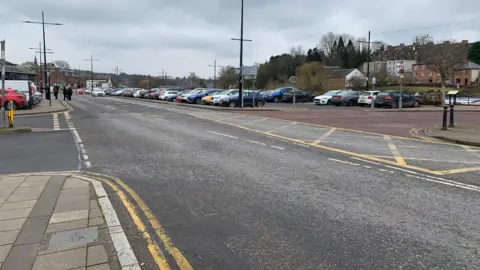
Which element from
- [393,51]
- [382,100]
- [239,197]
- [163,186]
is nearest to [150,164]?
[163,186]

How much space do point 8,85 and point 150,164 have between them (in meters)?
25.0

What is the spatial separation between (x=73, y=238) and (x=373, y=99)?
3482 cm

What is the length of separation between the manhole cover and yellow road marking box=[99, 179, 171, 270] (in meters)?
0.54

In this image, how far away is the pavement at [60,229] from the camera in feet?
13.2

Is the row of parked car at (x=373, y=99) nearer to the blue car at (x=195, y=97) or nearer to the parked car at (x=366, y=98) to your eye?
the parked car at (x=366, y=98)

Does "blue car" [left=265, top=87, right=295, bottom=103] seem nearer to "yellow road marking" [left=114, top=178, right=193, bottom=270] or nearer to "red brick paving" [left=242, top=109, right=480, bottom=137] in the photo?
"red brick paving" [left=242, top=109, right=480, bottom=137]

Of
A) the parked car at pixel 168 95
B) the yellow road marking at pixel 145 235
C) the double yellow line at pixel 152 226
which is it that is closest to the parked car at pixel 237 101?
the parked car at pixel 168 95

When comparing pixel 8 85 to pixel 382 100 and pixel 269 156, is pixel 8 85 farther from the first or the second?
pixel 382 100

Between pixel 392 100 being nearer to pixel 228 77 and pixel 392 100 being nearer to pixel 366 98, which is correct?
pixel 366 98

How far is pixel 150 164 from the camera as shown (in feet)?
30.0

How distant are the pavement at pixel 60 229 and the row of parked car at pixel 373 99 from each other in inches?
1308

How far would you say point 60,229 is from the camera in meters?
4.86

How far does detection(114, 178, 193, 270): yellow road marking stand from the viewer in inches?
159

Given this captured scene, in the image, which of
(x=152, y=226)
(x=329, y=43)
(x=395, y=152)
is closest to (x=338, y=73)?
(x=329, y=43)
